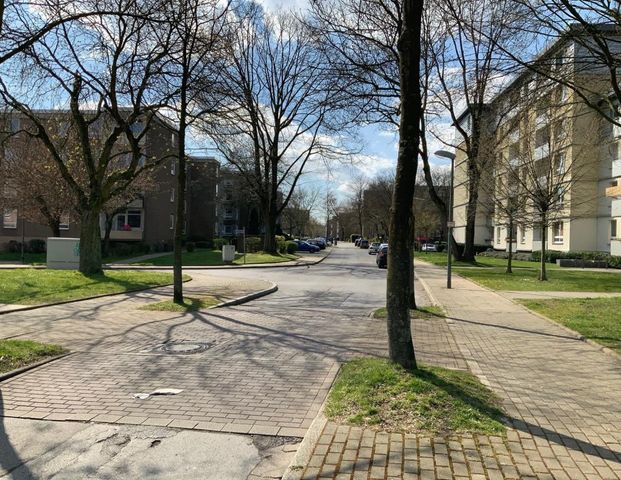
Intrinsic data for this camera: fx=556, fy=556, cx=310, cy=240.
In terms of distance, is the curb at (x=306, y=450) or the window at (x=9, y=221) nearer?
the curb at (x=306, y=450)

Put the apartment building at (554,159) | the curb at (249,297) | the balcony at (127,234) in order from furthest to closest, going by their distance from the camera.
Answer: the balcony at (127,234), the curb at (249,297), the apartment building at (554,159)

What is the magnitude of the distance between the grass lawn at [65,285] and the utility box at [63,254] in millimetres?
5146

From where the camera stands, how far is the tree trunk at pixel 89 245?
69.8 feet

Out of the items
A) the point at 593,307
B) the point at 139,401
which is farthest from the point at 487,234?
the point at 139,401

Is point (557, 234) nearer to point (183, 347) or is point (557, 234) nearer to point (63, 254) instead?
point (63, 254)

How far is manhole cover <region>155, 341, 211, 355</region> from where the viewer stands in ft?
27.7

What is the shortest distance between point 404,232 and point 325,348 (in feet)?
10.9

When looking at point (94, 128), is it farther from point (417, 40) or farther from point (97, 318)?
point (417, 40)

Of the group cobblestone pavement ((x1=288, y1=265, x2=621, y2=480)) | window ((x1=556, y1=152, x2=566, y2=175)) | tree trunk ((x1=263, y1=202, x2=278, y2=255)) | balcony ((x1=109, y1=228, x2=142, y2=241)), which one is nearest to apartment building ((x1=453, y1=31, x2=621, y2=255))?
window ((x1=556, y1=152, x2=566, y2=175))

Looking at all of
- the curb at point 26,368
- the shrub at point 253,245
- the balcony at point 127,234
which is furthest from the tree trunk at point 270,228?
the curb at point 26,368

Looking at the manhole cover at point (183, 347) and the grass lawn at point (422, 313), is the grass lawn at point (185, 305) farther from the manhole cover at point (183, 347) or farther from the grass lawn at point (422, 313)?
the grass lawn at point (422, 313)

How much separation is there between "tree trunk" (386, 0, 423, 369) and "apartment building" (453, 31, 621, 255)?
4965 mm

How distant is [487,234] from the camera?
2849 inches

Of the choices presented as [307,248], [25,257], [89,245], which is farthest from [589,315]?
[307,248]
